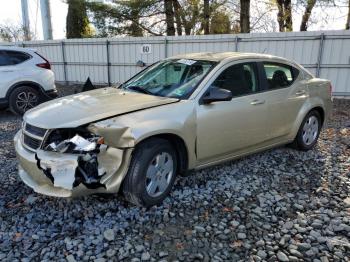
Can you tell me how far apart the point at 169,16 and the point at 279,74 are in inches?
563

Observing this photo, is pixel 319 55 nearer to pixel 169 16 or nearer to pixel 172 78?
pixel 172 78

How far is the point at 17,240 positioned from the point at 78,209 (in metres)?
0.66

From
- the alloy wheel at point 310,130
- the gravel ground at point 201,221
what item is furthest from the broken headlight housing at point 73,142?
the alloy wheel at point 310,130

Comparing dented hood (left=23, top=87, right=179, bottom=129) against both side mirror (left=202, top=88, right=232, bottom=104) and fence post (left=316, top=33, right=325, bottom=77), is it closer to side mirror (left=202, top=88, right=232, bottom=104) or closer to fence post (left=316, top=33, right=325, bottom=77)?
side mirror (left=202, top=88, right=232, bottom=104)

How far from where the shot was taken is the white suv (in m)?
7.87

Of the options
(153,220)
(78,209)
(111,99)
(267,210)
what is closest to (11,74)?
(111,99)

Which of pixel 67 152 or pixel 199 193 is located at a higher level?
pixel 67 152

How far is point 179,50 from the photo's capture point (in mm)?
12281

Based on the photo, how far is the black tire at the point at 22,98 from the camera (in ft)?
26.3

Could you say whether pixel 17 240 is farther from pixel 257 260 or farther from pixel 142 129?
pixel 257 260

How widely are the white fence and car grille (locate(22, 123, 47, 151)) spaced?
9.00 m


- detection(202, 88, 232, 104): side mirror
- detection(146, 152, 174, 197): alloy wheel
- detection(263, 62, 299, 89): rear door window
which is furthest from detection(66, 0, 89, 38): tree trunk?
detection(146, 152, 174, 197): alloy wheel

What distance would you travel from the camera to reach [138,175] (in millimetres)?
3322

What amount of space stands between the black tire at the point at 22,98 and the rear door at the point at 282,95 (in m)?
5.94
